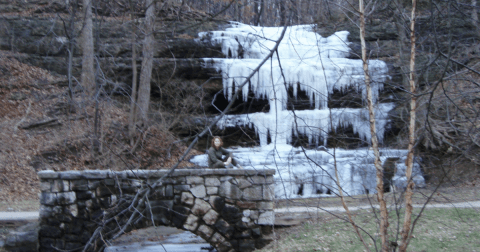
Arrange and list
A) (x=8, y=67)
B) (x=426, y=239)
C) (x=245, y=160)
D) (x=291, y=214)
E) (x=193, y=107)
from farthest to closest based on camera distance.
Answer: (x=8, y=67) < (x=193, y=107) < (x=245, y=160) < (x=291, y=214) < (x=426, y=239)

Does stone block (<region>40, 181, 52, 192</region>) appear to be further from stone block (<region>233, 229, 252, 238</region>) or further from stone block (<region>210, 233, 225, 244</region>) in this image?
stone block (<region>233, 229, 252, 238</region>)

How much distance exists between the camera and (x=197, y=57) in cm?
1623

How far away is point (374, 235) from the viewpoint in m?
6.43

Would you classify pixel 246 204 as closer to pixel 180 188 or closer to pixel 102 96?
pixel 180 188

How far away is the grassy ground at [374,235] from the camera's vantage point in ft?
19.8

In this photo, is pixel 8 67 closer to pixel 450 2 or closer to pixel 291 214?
pixel 291 214

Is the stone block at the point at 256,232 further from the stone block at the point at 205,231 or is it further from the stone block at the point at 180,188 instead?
the stone block at the point at 180,188

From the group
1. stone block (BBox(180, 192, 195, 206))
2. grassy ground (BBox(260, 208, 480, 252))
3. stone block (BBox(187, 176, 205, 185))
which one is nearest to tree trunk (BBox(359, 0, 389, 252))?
grassy ground (BBox(260, 208, 480, 252))

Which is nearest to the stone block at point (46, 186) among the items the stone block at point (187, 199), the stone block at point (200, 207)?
the stone block at point (187, 199)

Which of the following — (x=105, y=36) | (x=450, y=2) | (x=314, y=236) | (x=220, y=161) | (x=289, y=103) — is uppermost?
(x=105, y=36)

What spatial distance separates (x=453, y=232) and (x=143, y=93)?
Answer: 10.1 meters

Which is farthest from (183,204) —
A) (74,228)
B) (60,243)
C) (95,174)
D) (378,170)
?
(378,170)

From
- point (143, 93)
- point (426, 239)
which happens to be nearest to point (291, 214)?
point (426, 239)

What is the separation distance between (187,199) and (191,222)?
0.43m
